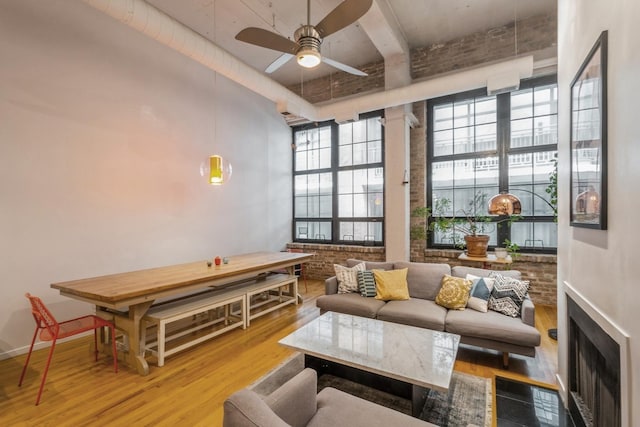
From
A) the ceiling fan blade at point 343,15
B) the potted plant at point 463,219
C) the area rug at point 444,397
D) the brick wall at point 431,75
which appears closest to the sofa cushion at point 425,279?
the area rug at point 444,397

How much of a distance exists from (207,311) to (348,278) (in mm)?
2016

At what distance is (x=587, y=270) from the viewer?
1788 millimetres

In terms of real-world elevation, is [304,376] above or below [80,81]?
below

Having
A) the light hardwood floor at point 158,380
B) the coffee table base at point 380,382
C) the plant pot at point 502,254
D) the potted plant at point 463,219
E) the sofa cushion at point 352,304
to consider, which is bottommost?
the light hardwood floor at point 158,380

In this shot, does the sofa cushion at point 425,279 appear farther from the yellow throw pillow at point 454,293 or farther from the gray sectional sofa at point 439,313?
the yellow throw pillow at point 454,293

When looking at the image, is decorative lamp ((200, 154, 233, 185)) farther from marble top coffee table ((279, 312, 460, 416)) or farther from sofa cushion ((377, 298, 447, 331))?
sofa cushion ((377, 298, 447, 331))

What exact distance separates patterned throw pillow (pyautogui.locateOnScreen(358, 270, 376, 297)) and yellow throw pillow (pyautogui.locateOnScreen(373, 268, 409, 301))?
0.05 metres

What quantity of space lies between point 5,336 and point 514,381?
16.0 feet

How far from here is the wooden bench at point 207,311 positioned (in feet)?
9.55

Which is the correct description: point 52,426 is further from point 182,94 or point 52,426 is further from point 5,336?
point 182,94

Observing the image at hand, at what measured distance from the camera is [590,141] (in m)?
1.73

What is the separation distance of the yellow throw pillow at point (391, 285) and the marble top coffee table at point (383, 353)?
0.71 meters

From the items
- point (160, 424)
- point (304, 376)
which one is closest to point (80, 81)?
point (160, 424)

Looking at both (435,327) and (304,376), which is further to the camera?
(435,327)
